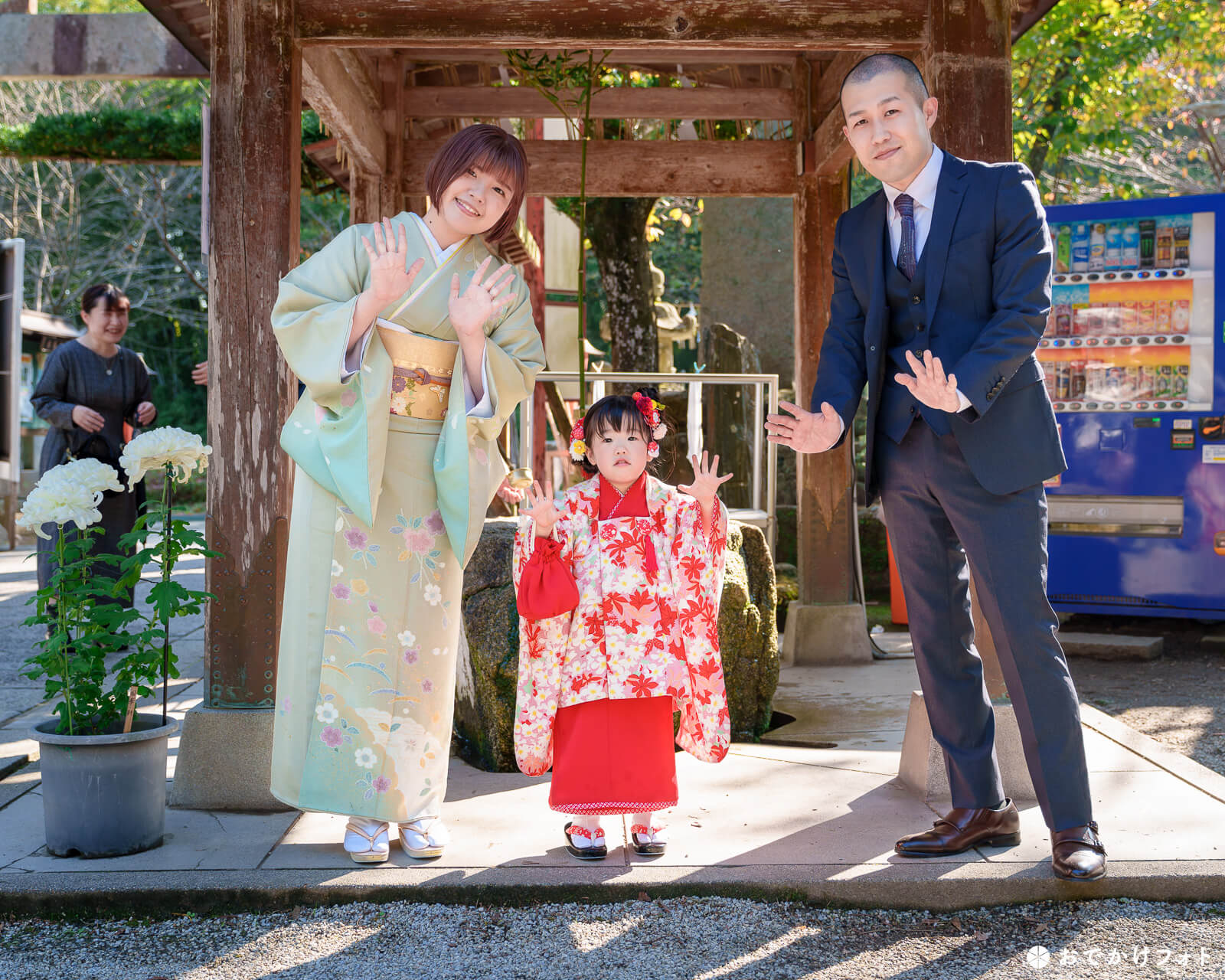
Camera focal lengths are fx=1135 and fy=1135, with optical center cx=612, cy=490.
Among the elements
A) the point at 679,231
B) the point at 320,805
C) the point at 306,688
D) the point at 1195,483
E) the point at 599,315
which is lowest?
the point at 320,805

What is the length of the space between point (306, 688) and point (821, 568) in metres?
3.67

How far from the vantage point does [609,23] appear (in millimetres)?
3547

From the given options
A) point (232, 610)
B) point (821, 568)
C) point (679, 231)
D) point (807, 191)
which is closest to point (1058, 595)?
point (821, 568)

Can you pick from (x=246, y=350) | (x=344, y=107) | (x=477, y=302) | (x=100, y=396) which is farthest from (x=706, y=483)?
(x=100, y=396)

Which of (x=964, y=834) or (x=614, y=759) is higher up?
(x=614, y=759)

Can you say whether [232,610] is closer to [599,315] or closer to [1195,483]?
[1195,483]

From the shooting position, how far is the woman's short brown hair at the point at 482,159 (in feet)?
9.54

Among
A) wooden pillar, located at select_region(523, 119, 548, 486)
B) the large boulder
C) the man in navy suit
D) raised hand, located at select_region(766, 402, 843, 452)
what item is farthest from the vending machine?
raised hand, located at select_region(766, 402, 843, 452)

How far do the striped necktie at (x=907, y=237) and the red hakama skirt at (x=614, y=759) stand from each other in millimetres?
1304

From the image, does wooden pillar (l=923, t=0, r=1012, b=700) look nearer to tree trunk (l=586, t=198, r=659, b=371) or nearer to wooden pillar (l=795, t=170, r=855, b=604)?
wooden pillar (l=795, t=170, r=855, b=604)

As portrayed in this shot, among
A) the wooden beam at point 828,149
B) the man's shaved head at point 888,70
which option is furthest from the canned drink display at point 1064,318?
the man's shaved head at point 888,70

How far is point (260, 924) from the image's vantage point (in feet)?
8.75

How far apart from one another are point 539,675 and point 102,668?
1.17 metres

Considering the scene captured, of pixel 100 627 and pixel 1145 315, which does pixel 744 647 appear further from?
pixel 1145 315
